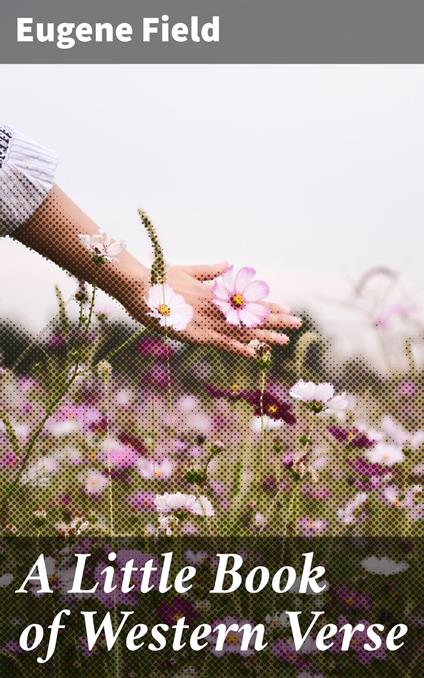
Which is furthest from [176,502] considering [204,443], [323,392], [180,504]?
[323,392]

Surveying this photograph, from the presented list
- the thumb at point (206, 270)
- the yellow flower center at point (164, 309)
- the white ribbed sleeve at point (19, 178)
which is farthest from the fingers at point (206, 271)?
the white ribbed sleeve at point (19, 178)

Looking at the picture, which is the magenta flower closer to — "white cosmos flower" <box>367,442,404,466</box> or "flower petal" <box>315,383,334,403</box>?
"flower petal" <box>315,383,334,403</box>

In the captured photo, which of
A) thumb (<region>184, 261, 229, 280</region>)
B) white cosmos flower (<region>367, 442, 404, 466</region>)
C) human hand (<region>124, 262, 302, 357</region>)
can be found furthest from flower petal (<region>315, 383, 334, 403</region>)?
white cosmos flower (<region>367, 442, 404, 466</region>)

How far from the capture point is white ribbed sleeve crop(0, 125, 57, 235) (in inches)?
48.0

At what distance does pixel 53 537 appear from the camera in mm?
1128

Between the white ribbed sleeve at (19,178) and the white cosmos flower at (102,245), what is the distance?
0.12 m

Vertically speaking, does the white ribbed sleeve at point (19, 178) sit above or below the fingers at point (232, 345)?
above

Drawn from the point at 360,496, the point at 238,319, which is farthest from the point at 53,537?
the point at 360,496

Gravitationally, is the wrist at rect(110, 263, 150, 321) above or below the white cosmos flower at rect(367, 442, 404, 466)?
above

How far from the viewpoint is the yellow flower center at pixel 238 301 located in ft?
3.85

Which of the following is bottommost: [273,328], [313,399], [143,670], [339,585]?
[143,670]

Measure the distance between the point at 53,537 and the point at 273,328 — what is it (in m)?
Result: 0.37

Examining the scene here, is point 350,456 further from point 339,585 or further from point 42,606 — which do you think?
point 42,606

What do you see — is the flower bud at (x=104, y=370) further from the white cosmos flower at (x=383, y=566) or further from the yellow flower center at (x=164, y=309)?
the white cosmos flower at (x=383, y=566)
